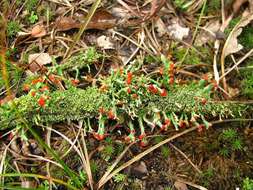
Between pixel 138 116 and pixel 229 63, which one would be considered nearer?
pixel 138 116

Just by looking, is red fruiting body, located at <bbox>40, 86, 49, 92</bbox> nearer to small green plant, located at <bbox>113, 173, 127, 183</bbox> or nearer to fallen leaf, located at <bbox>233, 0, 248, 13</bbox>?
small green plant, located at <bbox>113, 173, 127, 183</bbox>

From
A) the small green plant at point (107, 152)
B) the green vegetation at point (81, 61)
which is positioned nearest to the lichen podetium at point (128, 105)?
the small green plant at point (107, 152)

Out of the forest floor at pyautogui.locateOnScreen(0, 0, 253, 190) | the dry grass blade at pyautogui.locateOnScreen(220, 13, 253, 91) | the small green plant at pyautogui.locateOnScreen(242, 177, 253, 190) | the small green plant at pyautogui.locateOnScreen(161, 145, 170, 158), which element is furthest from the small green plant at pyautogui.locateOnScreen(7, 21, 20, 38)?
the small green plant at pyautogui.locateOnScreen(242, 177, 253, 190)

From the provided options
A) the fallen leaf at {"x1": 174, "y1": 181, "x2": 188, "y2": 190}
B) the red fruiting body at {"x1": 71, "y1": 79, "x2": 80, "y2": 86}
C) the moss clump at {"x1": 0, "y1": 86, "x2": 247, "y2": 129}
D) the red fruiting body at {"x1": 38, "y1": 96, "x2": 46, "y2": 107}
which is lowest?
the fallen leaf at {"x1": 174, "y1": 181, "x2": 188, "y2": 190}

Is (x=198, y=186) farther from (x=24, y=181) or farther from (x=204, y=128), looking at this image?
(x=24, y=181)

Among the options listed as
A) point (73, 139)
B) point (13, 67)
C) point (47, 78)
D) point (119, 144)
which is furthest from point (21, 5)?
point (119, 144)

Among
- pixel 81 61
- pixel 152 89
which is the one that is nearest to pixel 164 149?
pixel 152 89

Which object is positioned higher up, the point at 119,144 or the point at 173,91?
the point at 173,91

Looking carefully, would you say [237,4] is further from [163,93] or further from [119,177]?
[119,177]
